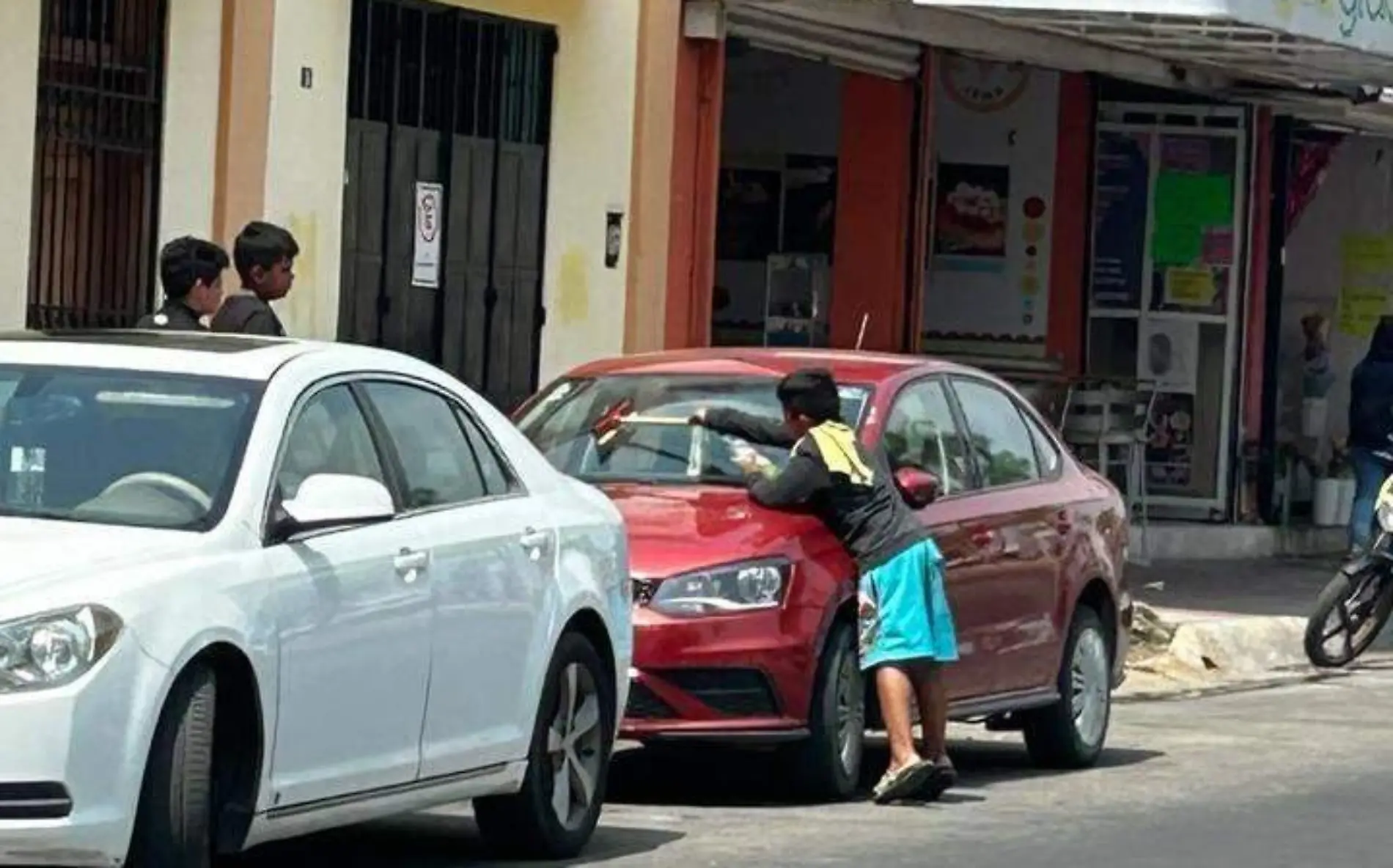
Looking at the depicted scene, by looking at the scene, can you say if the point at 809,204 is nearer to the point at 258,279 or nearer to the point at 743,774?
the point at 743,774

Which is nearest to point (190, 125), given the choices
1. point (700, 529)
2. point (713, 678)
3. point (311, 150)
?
point (311, 150)

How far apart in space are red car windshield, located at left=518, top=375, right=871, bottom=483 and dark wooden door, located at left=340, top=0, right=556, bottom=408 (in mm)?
5504

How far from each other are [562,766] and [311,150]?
7.99 metres

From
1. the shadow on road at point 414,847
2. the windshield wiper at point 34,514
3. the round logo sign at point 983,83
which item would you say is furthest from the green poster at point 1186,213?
the windshield wiper at point 34,514

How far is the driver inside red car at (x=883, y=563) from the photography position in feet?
38.8

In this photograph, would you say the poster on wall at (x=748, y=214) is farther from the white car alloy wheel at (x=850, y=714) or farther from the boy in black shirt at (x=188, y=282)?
the white car alloy wheel at (x=850, y=714)

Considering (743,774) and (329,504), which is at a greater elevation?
(329,504)

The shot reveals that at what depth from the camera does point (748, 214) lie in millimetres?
25625

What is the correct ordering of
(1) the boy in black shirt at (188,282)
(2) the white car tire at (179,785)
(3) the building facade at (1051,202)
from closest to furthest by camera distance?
(2) the white car tire at (179,785), (1) the boy in black shirt at (188,282), (3) the building facade at (1051,202)

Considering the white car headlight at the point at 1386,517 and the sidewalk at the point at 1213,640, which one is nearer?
the sidewalk at the point at 1213,640

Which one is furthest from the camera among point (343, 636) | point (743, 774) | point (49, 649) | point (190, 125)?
point (190, 125)

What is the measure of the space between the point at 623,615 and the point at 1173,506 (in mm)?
16556

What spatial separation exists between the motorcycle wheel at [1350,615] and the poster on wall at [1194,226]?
7510mm

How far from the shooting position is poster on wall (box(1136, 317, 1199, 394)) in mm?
26688
